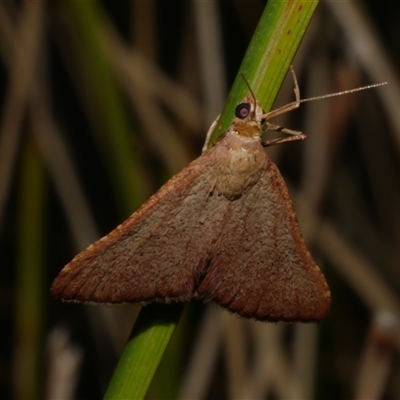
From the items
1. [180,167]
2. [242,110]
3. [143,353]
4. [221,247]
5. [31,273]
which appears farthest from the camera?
[180,167]

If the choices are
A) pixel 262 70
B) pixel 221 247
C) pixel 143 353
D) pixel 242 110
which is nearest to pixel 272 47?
pixel 262 70

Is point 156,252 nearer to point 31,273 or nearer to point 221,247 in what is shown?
point 221,247

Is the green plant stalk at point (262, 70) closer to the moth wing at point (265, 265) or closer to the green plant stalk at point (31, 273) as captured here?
the moth wing at point (265, 265)

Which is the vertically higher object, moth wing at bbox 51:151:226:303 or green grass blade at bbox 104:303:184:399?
moth wing at bbox 51:151:226:303

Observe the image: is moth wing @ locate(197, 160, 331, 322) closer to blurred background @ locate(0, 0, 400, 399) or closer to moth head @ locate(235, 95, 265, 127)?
moth head @ locate(235, 95, 265, 127)

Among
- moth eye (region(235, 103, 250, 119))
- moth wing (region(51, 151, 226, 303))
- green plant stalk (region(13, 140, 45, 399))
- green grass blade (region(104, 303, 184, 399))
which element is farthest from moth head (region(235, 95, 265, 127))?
green plant stalk (region(13, 140, 45, 399))

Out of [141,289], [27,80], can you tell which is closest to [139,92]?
[27,80]
